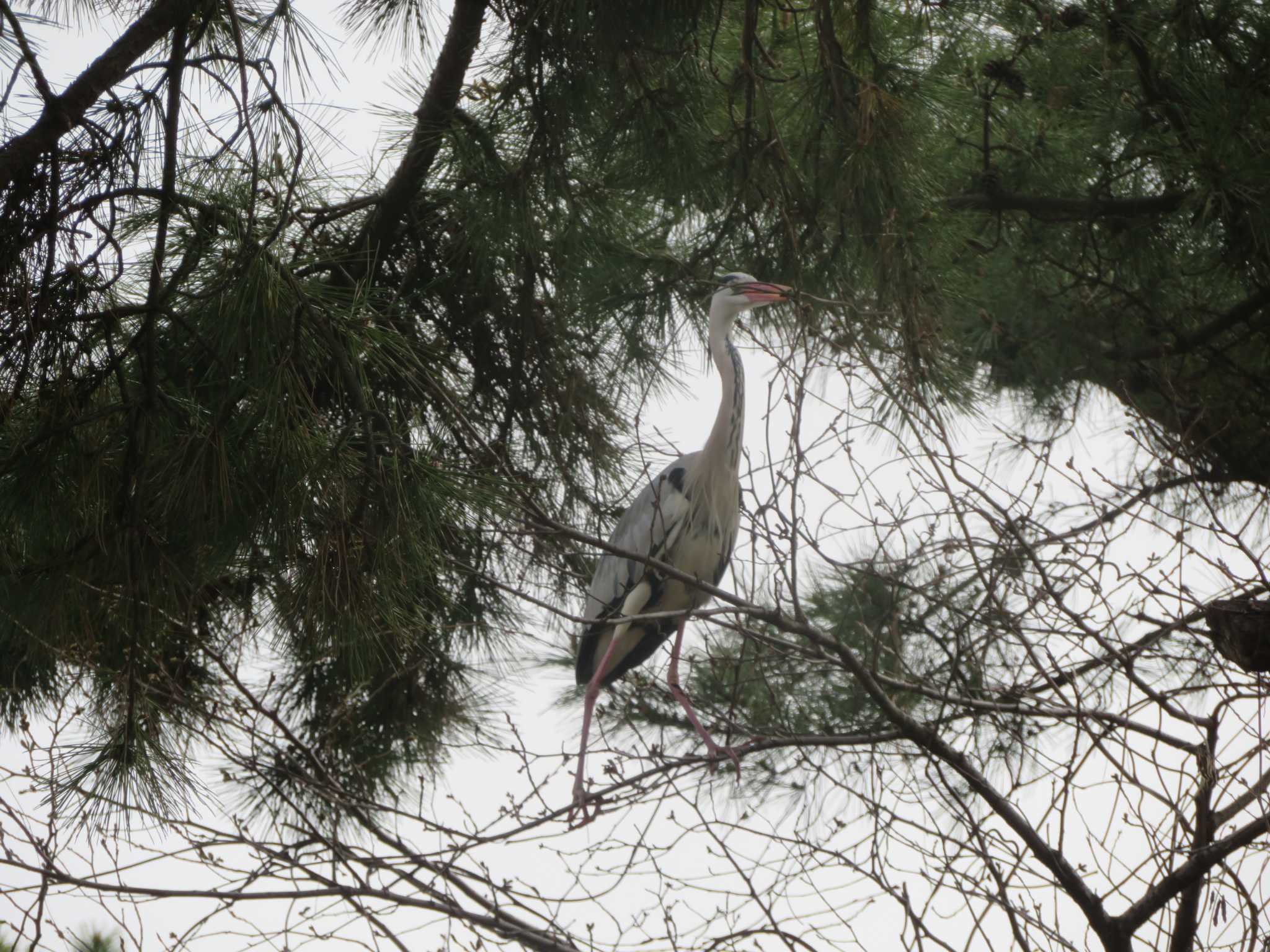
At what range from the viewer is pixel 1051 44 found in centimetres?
253

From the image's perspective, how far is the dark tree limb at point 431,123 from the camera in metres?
2.28

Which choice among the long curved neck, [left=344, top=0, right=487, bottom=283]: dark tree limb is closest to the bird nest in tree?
the long curved neck

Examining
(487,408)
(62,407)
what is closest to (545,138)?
(487,408)

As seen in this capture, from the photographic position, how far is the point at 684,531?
2.71 m

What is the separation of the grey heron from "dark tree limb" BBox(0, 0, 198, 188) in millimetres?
1054

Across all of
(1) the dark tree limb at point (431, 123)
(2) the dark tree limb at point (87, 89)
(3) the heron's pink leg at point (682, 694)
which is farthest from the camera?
(3) the heron's pink leg at point (682, 694)

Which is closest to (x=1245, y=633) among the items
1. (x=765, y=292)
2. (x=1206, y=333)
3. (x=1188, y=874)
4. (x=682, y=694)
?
(x=1188, y=874)

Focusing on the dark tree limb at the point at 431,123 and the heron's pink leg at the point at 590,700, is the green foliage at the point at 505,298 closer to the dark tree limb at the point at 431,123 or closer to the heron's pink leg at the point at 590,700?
the dark tree limb at the point at 431,123

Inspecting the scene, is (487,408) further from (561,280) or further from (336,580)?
(336,580)

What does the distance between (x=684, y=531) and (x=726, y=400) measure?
0.85ft

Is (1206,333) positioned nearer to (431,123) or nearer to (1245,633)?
(1245,633)

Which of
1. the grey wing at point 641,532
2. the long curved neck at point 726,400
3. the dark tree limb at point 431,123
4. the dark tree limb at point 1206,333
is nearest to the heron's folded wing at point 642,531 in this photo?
the grey wing at point 641,532

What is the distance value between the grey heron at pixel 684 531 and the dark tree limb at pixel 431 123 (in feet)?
1.80

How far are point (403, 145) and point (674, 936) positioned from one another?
1.44m
